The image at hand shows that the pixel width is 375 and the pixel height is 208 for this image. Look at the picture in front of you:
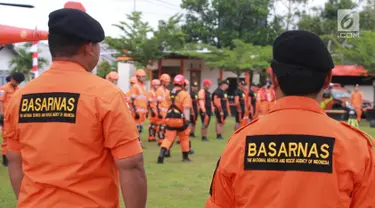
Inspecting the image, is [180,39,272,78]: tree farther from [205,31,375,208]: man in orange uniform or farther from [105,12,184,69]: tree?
[205,31,375,208]: man in orange uniform

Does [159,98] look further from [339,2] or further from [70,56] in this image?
[339,2]

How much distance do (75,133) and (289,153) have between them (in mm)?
1113

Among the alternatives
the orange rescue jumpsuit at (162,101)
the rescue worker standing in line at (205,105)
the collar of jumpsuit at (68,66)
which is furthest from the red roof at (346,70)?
the collar of jumpsuit at (68,66)

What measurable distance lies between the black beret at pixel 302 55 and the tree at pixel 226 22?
122ft

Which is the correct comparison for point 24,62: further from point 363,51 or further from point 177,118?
point 177,118

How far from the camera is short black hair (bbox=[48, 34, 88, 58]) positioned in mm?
2770

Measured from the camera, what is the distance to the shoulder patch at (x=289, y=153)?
2.14 m

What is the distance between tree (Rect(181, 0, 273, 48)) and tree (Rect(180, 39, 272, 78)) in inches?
185

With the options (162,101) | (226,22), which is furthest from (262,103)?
(226,22)

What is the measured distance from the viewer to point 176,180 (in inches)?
382

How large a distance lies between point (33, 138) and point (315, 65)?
152 cm

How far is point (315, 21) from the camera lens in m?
38.8

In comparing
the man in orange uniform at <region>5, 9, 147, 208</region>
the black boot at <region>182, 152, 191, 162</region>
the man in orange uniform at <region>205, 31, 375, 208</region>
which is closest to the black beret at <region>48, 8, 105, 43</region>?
the man in orange uniform at <region>5, 9, 147, 208</region>

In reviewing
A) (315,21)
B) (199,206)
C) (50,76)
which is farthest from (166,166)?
(315,21)
